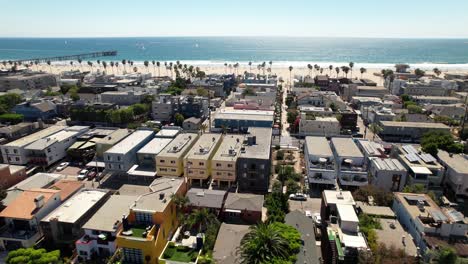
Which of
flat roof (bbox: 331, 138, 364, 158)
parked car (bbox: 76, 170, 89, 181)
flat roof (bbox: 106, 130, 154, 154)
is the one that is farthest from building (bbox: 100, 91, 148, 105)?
flat roof (bbox: 331, 138, 364, 158)

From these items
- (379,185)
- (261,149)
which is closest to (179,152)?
(261,149)

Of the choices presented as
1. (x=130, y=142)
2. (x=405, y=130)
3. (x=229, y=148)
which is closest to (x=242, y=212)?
(x=229, y=148)

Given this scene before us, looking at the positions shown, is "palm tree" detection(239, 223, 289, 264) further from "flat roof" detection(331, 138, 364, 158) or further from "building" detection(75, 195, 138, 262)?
"flat roof" detection(331, 138, 364, 158)

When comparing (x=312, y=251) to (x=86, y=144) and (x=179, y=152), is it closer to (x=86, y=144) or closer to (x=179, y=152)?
(x=179, y=152)

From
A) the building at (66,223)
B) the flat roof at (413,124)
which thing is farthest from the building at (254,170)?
the flat roof at (413,124)

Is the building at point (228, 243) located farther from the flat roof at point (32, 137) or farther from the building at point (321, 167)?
the flat roof at point (32, 137)

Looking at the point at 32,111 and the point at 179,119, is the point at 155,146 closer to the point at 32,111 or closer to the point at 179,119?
the point at 179,119
